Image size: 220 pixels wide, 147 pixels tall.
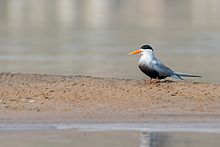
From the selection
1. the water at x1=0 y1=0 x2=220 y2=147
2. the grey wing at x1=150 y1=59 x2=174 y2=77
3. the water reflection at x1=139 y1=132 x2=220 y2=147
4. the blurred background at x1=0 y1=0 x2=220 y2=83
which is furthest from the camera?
the blurred background at x1=0 y1=0 x2=220 y2=83

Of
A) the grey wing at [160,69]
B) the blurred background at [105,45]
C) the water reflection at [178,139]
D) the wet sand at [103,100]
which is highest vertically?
the grey wing at [160,69]

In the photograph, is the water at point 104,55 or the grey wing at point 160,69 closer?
the water at point 104,55

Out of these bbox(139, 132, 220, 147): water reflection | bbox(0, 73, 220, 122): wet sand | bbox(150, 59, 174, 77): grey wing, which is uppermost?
bbox(150, 59, 174, 77): grey wing

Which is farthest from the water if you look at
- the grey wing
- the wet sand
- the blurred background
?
the grey wing

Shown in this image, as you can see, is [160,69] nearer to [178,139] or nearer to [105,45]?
[178,139]

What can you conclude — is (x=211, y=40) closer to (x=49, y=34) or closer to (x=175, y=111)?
(x=49, y=34)

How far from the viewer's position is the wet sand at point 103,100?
40.3ft

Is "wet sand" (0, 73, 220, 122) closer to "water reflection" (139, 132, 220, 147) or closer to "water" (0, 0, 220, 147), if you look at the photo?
"water" (0, 0, 220, 147)

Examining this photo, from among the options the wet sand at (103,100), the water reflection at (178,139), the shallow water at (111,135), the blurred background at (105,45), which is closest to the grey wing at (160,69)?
the wet sand at (103,100)

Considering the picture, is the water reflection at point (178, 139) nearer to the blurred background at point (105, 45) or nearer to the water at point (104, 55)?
the water at point (104, 55)

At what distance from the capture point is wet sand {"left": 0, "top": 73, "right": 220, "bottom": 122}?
40.3ft

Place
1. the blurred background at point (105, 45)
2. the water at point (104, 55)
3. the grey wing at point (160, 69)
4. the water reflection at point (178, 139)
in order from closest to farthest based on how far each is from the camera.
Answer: the water reflection at point (178, 139)
the water at point (104, 55)
the grey wing at point (160, 69)
the blurred background at point (105, 45)

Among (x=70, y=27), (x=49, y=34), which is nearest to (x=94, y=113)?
(x=49, y=34)

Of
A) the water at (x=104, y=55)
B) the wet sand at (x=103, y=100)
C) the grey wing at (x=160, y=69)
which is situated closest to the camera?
the water at (x=104, y=55)
